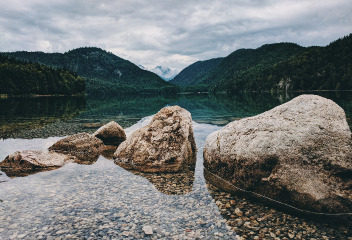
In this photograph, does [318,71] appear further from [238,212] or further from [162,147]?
[238,212]

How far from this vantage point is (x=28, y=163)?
1187 centimetres

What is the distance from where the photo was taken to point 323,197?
7.71 m

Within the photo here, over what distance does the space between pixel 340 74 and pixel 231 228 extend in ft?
494

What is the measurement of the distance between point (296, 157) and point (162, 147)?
22.9 ft

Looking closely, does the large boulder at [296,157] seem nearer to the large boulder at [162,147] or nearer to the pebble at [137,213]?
the pebble at [137,213]

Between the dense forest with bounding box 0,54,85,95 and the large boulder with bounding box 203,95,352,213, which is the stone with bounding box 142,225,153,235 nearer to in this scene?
the large boulder with bounding box 203,95,352,213

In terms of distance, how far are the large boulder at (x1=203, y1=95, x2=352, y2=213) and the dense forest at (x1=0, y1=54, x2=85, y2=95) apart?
104207 millimetres

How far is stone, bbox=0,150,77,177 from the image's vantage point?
11.6 m

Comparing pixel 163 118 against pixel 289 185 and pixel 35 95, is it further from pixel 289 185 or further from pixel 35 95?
pixel 35 95

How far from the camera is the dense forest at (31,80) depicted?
301 feet

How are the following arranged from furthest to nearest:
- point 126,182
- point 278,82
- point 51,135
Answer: point 278,82, point 51,135, point 126,182

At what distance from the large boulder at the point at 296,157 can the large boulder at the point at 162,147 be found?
285 centimetres

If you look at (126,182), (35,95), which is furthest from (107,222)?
(35,95)

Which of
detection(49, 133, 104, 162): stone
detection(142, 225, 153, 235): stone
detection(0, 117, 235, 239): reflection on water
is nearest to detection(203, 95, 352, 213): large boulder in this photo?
detection(0, 117, 235, 239): reflection on water
